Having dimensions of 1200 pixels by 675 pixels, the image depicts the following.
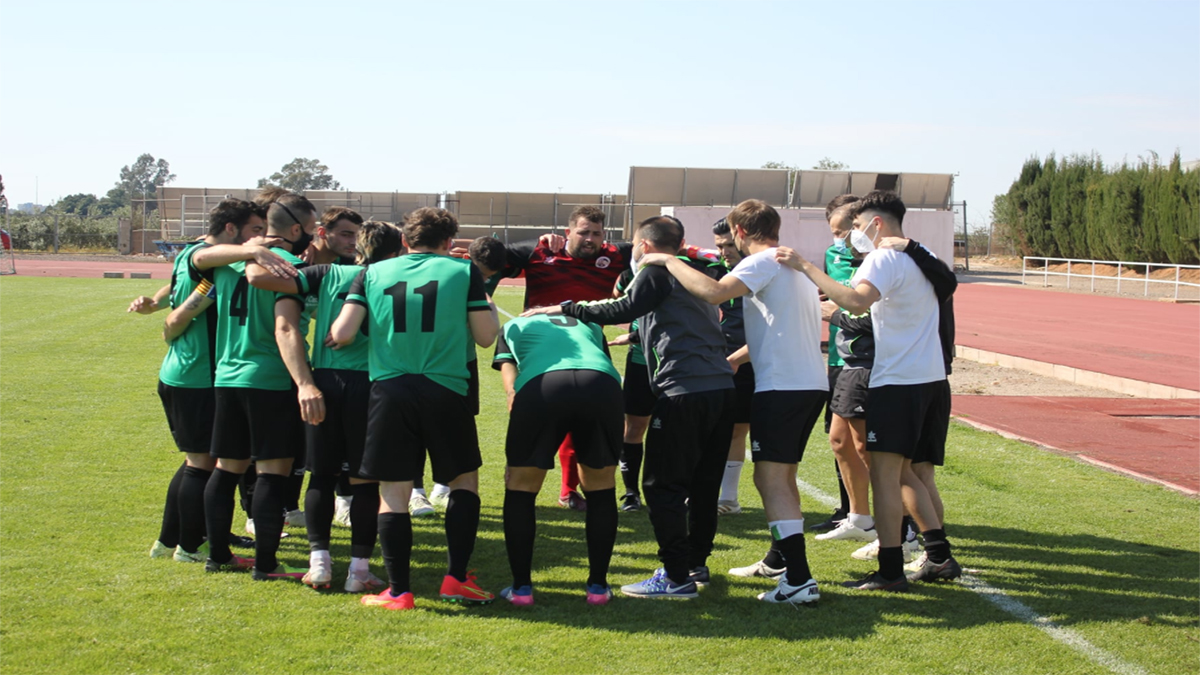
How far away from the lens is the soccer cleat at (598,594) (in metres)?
4.88

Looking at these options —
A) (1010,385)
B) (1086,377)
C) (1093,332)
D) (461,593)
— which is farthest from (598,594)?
(1093,332)

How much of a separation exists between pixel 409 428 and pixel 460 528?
56cm

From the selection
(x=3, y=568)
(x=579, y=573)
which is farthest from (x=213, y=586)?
(x=579, y=573)

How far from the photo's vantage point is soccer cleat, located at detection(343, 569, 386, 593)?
16.2 ft

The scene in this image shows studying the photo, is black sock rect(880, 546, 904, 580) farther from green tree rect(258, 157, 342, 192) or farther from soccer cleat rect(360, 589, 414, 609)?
green tree rect(258, 157, 342, 192)

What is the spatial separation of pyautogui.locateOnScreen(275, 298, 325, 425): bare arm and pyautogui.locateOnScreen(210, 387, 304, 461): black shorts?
0.16 meters

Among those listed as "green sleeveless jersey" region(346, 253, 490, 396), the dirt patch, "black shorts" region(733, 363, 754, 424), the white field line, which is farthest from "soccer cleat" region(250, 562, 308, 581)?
the dirt patch

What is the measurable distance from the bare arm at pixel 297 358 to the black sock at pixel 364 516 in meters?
0.42

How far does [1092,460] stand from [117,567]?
782 cm

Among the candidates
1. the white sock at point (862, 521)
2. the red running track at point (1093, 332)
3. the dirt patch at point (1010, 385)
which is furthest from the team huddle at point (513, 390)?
the red running track at point (1093, 332)

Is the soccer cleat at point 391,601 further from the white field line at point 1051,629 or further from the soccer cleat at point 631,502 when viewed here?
the white field line at point 1051,629

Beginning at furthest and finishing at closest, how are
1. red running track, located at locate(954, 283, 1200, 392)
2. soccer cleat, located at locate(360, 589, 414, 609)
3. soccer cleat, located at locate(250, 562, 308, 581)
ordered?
1. red running track, located at locate(954, 283, 1200, 392)
2. soccer cleat, located at locate(250, 562, 308, 581)
3. soccer cleat, located at locate(360, 589, 414, 609)

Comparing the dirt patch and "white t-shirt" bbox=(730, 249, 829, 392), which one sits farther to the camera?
the dirt patch

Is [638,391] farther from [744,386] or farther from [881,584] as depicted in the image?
[881,584]
